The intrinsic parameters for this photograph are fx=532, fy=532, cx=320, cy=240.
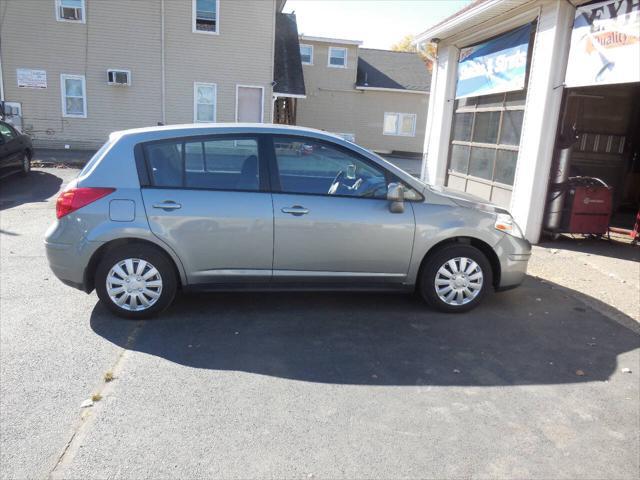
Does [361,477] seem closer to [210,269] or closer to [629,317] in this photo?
[210,269]

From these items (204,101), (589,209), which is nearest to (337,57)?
(204,101)

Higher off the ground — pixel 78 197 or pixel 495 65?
pixel 495 65

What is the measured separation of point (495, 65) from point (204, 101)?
44.6 feet

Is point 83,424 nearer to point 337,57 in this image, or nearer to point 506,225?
point 506,225

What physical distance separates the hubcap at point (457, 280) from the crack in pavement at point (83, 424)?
287 cm

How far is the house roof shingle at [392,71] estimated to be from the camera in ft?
96.2

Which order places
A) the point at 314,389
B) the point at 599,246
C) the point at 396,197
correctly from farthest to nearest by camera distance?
1. the point at 599,246
2. the point at 396,197
3. the point at 314,389

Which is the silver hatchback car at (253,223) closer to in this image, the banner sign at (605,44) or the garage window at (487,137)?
the banner sign at (605,44)

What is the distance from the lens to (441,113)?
1175cm

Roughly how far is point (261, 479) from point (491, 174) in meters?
8.07

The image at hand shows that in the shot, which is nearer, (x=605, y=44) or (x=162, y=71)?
(x=605, y=44)

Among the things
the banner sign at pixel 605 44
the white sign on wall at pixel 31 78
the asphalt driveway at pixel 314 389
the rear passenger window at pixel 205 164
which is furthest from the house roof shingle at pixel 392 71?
the asphalt driveway at pixel 314 389

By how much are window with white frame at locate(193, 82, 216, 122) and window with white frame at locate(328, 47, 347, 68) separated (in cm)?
972

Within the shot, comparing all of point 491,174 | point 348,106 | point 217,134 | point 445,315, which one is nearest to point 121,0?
point 348,106
